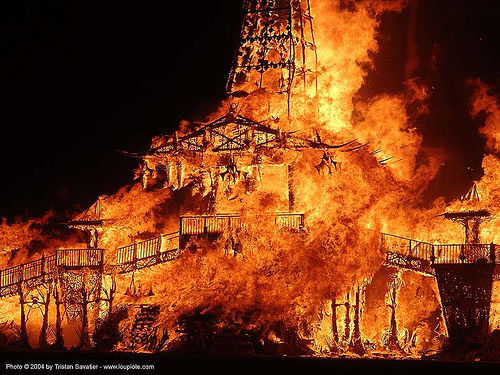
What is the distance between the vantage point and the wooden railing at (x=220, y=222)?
2858 cm

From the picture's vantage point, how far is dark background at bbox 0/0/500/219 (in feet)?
112

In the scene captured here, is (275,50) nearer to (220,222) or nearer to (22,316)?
(220,222)

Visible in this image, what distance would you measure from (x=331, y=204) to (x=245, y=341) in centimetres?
533

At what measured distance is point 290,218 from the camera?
93.9 ft

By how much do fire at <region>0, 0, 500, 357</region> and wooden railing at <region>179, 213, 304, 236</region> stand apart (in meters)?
0.04

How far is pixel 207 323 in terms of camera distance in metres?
27.2

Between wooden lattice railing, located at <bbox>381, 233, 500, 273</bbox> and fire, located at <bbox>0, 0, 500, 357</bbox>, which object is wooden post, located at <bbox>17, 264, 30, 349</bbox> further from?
wooden lattice railing, located at <bbox>381, 233, 500, 273</bbox>

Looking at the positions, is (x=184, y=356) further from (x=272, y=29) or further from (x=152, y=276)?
(x=272, y=29)

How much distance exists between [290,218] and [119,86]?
13.3 meters

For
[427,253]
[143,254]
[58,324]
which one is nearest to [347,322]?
[427,253]

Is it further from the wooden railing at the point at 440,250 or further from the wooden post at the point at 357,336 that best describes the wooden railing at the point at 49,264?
the wooden railing at the point at 440,250

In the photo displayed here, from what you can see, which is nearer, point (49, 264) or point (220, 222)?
point (220, 222)

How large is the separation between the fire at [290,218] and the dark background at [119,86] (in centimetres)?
99

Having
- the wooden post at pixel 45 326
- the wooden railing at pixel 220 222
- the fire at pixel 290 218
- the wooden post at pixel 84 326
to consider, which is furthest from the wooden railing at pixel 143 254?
the wooden post at pixel 45 326
